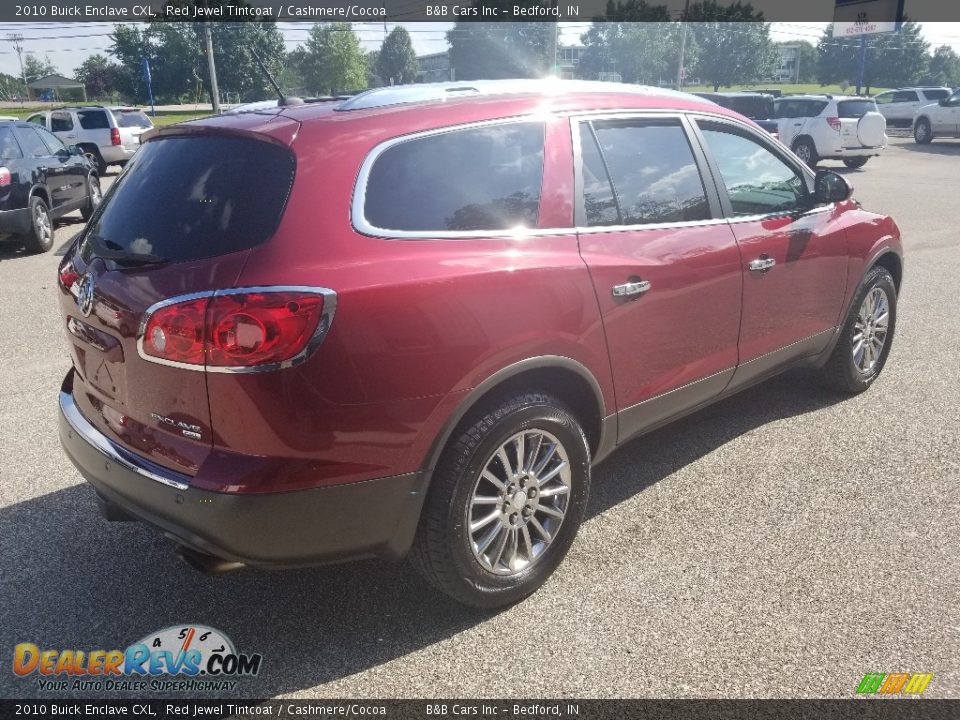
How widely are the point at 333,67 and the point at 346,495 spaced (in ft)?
304

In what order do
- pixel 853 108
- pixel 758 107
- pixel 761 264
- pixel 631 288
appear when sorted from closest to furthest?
pixel 631 288
pixel 761 264
pixel 853 108
pixel 758 107

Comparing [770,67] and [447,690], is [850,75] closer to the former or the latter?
[770,67]

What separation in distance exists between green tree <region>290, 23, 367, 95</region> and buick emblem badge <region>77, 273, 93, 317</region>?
8832cm

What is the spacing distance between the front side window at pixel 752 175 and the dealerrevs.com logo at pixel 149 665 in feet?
9.75

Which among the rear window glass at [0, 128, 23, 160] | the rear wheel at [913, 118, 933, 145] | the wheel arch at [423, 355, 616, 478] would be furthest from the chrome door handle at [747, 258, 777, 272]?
the rear wheel at [913, 118, 933, 145]

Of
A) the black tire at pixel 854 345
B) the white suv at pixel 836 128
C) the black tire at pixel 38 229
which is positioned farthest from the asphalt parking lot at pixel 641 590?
the white suv at pixel 836 128

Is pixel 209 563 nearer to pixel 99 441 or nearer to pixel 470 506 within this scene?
→ pixel 99 441

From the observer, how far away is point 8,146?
1020cm

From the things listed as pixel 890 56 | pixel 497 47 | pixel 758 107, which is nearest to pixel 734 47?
pixel 890 56

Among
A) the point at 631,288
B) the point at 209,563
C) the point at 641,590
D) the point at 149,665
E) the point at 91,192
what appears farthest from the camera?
the point at 91,192

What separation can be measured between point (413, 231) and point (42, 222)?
960 centimetres

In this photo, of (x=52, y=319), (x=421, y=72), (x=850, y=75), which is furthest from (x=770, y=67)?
(x=52, y=319)

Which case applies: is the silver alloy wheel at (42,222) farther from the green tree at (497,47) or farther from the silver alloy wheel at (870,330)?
the green tree at (497,47)

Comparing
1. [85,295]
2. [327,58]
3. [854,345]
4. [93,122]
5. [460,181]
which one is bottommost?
[854,345]
